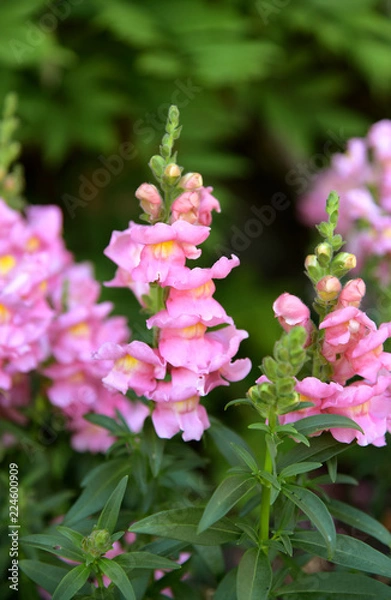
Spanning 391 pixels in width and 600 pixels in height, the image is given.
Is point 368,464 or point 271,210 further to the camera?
point 271,210

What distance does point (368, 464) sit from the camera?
5.18 ft

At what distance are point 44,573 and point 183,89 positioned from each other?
1.71 m

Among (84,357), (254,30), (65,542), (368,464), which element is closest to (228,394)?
(368,464)

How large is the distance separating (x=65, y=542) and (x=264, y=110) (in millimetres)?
1909

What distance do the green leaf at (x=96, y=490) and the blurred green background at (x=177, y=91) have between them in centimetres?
108

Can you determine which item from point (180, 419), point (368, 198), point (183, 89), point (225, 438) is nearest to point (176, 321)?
point (180, 419)

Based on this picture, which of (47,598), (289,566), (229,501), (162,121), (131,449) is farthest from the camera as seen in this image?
(162,121)

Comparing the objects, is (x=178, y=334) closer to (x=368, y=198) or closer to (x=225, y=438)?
(x=225, y=438)

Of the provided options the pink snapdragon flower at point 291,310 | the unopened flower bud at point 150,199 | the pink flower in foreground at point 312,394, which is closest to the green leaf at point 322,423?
the pink flower in foreground at point 312,394

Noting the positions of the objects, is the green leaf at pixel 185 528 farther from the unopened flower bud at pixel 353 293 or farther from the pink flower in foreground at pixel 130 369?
the unopened flower bud at pixel 353 293

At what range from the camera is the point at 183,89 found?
7.91ft

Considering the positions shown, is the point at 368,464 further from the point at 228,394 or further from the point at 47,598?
the point at 228,394

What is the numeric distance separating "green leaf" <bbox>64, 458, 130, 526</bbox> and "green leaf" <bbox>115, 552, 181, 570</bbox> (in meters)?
0.13

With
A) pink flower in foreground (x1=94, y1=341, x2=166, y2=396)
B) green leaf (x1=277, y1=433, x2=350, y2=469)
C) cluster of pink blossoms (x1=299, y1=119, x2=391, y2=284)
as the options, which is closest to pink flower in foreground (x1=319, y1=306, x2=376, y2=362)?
green leaf (x1=277, y1=433, x2=350, y2=469)
